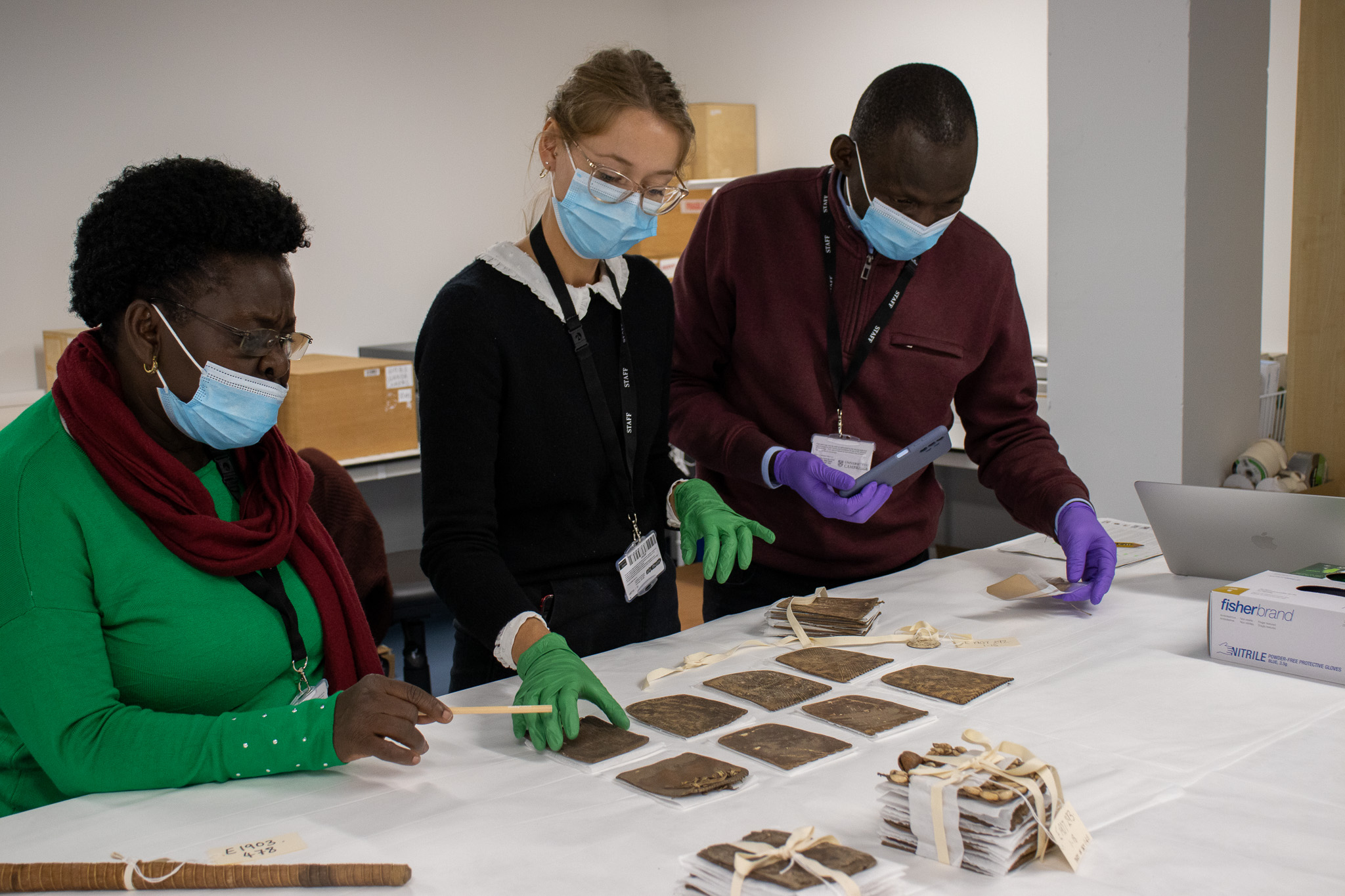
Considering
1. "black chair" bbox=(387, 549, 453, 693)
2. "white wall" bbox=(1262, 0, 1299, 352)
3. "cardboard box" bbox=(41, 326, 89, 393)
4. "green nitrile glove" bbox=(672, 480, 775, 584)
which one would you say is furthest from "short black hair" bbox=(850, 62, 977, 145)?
"cardboard box" bbox=(41, 326, 89, 393)

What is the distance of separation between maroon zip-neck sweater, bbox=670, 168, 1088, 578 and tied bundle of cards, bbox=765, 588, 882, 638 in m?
0.27

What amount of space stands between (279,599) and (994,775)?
89cm

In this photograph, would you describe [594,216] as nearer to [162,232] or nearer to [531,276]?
A: [531,276]

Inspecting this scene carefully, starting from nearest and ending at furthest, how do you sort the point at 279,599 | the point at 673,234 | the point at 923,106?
the point at 279,599 < the point at 923,106 < the point at 673,234

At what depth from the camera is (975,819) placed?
38.9 inches

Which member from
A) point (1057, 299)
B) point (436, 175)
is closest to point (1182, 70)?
point (1057, 299)

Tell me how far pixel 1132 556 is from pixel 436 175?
4.17 metres

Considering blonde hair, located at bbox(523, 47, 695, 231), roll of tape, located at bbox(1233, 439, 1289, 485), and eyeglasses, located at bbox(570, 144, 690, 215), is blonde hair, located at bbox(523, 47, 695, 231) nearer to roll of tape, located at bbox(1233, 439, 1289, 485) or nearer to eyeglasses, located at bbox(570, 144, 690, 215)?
eyeglasses, located at bbox(570, 144, 690, 215)

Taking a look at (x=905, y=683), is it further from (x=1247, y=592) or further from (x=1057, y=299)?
(x=1057, y=299)

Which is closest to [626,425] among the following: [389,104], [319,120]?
[319,120]

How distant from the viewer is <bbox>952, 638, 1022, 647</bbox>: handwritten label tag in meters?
1.62

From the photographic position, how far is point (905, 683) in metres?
1.44

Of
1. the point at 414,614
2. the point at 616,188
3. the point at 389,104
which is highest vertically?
the point at 389,104

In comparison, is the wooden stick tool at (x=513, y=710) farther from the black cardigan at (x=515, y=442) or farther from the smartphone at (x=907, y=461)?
the smartphone at (x=907, y=461)
